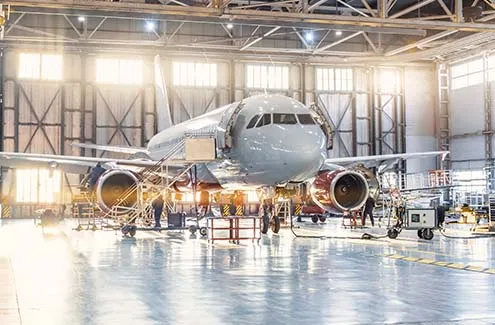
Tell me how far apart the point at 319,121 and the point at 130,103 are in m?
22.3

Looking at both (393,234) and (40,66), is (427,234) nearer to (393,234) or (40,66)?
(393,234)

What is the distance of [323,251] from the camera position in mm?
13844

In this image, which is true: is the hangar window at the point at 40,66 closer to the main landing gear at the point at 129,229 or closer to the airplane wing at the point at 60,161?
the airplane wing at the point at 60,161

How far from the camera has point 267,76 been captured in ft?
127

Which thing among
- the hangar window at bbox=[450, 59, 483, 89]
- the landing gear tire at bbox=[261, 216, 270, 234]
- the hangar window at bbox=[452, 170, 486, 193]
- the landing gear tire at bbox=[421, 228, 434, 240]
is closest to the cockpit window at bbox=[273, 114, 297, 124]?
the landing gear tire at bbox=[261, 216, 270, 234]

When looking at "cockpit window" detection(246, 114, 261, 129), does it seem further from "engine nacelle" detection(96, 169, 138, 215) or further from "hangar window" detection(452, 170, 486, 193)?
"hangar window" detection(452, 170, 486, 193)

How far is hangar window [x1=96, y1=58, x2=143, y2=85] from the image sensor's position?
36.0 m

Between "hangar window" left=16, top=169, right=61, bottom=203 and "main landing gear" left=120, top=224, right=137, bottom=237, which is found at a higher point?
"hangar window" left=16, top=169, right=61, bottom=203

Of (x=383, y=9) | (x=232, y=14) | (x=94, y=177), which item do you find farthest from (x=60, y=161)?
(x=383, y=9)

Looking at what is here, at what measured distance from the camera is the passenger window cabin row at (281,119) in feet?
49.7

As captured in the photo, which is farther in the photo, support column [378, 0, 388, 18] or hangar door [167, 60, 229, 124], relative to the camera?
hangar door [167, 60, 229, 124]

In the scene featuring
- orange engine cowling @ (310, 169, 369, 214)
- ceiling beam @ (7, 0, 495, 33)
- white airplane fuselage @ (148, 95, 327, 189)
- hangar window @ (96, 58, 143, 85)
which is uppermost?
hangar window @ (96, 58, 143, 85)

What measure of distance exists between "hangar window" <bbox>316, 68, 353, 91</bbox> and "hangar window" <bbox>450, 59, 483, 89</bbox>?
253 inches

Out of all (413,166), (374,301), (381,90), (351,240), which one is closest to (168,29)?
(381,90)
